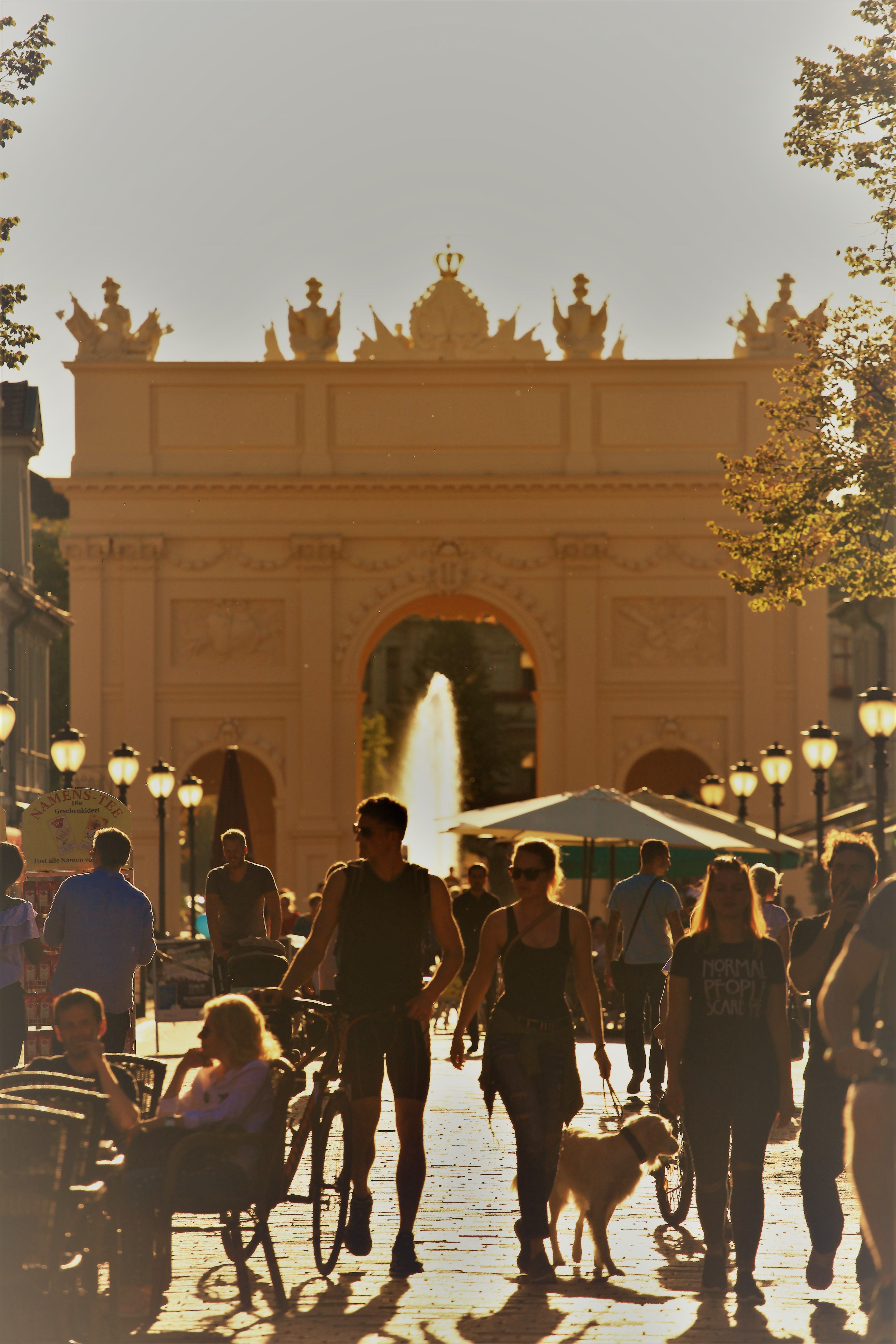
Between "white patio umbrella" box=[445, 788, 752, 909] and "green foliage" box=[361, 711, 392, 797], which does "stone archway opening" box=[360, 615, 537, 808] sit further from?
"white patio umbrella" box=[445, 788, 752, 909]

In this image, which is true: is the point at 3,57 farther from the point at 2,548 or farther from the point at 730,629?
the point at 730,629

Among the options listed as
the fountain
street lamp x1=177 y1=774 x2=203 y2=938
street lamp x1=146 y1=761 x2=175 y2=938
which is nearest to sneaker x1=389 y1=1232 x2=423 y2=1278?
street lamp x1=146 y1=761 x2=175 y2=938

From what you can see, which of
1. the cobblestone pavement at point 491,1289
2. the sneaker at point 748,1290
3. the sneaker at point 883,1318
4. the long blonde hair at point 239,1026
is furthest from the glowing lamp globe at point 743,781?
the sneaker at point 883,1318

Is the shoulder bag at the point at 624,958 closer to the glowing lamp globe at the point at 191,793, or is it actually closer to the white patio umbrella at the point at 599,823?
the white patio umbrella at the point at 599,823

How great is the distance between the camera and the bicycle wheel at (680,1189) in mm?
8734

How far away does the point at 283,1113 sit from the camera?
7.14m

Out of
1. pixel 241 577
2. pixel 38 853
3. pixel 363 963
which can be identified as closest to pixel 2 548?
pixel 241 577

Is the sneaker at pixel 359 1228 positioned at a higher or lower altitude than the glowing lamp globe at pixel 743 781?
lower

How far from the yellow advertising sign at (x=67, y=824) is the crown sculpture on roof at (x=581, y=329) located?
3128 centimetres

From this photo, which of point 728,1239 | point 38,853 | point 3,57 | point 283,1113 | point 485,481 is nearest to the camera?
point 283,1113

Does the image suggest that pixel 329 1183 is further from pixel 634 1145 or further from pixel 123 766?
pixel 123 766

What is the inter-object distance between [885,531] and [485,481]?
2696 cm

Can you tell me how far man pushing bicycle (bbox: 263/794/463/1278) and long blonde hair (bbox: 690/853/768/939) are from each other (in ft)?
3.26

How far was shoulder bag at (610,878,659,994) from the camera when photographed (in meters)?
13.3
